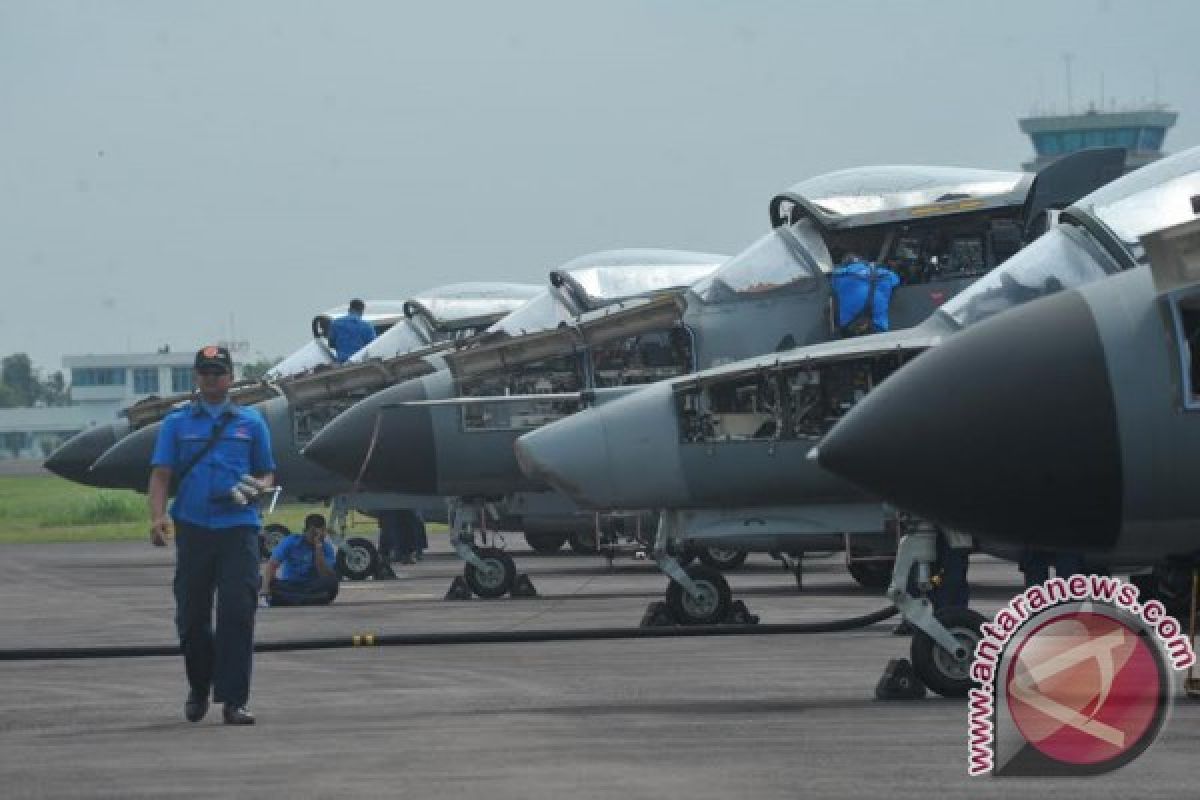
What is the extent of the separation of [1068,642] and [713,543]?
751 centimetres

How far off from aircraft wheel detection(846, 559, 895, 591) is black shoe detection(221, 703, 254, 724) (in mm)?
11452

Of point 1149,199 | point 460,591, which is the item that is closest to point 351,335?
point 460,591

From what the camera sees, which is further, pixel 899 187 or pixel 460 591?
pixel 460 591

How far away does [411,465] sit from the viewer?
24.8 meters

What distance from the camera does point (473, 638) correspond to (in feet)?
56.4

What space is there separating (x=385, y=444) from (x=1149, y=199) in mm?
11573

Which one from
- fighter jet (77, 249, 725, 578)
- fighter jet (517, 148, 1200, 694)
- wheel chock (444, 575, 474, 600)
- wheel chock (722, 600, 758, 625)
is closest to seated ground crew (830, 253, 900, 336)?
fighter jet (517, 148, 1200, 694)

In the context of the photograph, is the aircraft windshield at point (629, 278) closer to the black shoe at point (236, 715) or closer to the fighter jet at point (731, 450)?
the fighter jet at point (731, 450)

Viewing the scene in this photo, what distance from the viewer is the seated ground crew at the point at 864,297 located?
2081 centimetres

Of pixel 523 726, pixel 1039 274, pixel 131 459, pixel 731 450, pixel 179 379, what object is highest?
pixel 179 379

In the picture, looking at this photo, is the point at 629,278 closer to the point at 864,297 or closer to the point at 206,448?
the point at 864,297

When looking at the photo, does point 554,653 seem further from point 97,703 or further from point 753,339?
point 753,339

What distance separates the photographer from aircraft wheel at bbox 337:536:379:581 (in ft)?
99.6

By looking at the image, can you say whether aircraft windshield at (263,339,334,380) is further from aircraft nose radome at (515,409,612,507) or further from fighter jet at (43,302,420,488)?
aircraft nose radome at (515,409,612,507)
